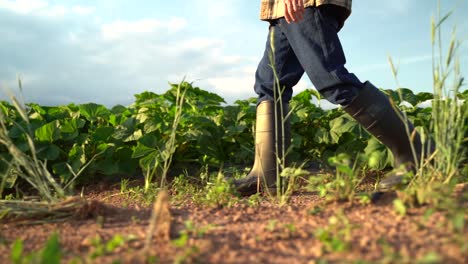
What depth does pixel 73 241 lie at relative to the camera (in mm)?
1422

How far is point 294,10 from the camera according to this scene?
2320mm

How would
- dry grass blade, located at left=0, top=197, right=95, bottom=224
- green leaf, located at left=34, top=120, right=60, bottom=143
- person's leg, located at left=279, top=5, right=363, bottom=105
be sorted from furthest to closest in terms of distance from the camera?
green leaf, located at left=34, top=120, right=60, bottom=143 → person's leg, located at left=279, top=5, right=363, bottom=105 → dry grass blade, located at left=0, top=197, right=95, bottom=224

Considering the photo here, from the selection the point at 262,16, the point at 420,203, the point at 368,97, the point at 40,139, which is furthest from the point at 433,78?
the point at 40,139

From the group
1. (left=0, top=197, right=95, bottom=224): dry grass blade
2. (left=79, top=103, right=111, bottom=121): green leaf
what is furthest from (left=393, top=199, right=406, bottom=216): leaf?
(left=79, top=103, right=111, bottom=121): green leaf

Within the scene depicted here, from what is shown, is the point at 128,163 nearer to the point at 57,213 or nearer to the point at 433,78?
the point at 57,213

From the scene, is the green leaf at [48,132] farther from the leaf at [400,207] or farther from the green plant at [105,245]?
the leaf at [400,207]

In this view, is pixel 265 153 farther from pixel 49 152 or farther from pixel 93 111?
pixel 93 111

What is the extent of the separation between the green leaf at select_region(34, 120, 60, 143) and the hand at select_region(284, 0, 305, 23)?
201 cm

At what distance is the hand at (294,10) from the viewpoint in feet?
7.57

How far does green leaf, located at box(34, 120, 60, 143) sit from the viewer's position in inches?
134

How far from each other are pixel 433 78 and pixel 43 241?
1488mm

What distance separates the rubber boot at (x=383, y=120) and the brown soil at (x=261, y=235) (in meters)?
0.71

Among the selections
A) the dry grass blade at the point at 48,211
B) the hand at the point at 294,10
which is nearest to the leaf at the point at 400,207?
the dry grass blade at the point at 48,211

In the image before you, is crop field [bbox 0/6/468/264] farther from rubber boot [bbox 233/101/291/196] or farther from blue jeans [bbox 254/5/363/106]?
blue jeans [bbox 254/5/363/106]
